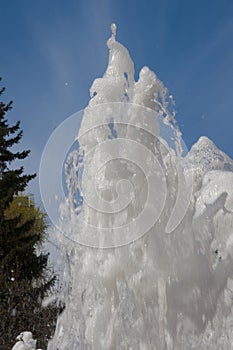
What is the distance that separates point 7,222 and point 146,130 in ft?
34.6

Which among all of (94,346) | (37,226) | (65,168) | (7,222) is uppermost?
(37,226)

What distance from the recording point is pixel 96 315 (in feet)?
15.0

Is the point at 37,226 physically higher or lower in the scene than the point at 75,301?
higher

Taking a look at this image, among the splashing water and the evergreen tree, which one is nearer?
the splashing water

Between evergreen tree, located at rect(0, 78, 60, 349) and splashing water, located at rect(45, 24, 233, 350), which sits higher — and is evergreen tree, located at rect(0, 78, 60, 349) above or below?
above

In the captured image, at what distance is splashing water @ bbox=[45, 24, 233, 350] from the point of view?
4.39m

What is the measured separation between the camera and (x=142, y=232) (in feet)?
15.1

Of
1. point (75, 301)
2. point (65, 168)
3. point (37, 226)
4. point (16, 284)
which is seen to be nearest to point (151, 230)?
point (75, 301)

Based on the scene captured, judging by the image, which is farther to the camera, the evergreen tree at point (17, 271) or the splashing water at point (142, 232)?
the evergreen tree at point (17, 271)

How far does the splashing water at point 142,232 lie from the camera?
4387 millimetres

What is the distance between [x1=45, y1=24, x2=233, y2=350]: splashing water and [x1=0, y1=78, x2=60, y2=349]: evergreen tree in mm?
6271

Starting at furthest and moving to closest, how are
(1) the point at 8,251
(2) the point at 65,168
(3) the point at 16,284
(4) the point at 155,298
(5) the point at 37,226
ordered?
(5) the point at 37,226, (1) the point at 8,251, (3) the point at 16,284, (2) the point at 65,168, (4) the point at 155,298

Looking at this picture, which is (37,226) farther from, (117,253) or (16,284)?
(117,253)

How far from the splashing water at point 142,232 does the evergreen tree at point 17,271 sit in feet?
20.6
